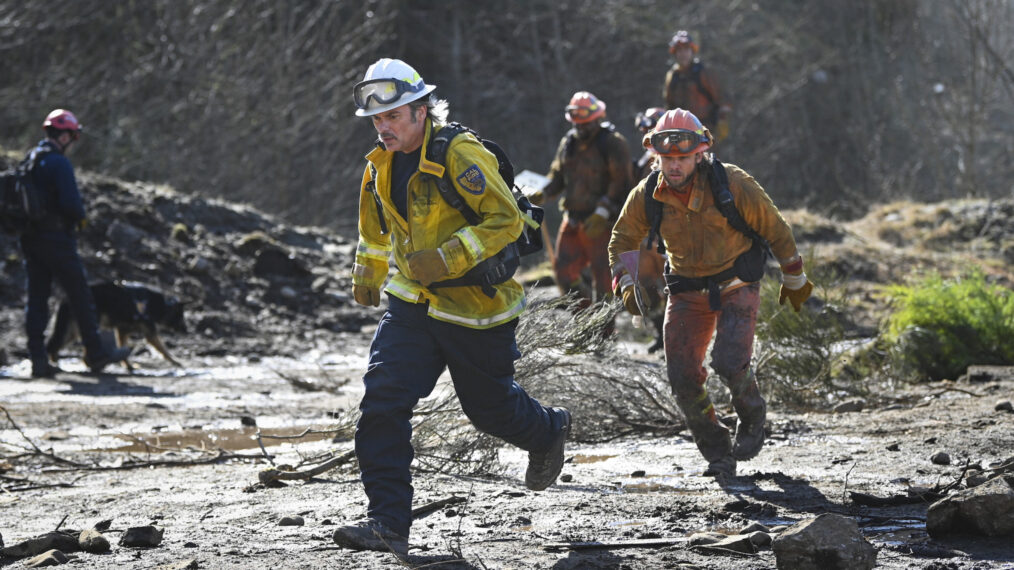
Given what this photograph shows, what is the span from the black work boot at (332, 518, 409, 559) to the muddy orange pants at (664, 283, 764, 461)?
2.13 m

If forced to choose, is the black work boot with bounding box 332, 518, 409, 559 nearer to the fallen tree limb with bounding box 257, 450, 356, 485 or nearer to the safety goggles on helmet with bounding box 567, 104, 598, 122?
the fallen tree limb with bounding box 257, 450, 356, 485

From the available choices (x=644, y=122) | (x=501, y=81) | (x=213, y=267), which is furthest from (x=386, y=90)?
(x=501, y=81)

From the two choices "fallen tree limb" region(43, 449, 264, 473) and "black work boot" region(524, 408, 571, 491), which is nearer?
"black work boot" region(524, 408, 571, 491)

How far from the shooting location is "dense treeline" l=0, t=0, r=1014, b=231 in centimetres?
2150

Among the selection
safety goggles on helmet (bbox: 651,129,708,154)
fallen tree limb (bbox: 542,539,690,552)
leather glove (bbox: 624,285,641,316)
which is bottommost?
fallen tree limb (bbox: 542,539,690,552)

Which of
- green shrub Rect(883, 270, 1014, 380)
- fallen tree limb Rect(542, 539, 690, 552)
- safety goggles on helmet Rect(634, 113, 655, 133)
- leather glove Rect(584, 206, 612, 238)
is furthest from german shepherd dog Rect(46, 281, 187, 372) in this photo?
fallen tree limb Rect(542, 539, 690, 552)

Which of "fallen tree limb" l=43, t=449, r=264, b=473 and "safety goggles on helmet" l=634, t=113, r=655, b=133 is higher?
"safety goggles on helmet" l=634, t=113, r=655, b=133

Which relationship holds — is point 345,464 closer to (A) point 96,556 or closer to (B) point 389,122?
(A) point 96,556

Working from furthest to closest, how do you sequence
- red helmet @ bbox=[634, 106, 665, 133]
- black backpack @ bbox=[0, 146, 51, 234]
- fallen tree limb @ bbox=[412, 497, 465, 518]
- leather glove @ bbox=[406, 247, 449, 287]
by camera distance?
black backpack @ bbox=[0, 146, 51, 234] < red helmet @ bbox=[634, 106, 665, 133] < fallen tree limb @ bbox=[412, 497, 465, 518] < leather glove @ bbox=[406, 247, 449, 287]

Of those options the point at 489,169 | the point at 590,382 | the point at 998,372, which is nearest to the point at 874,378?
the point at 998,372

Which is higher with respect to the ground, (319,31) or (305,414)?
(319,31)

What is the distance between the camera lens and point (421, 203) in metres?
4.45

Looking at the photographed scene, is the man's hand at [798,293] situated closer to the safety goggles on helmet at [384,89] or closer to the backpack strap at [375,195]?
the backpack strap at [375,195]

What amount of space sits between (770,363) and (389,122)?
4460mm
